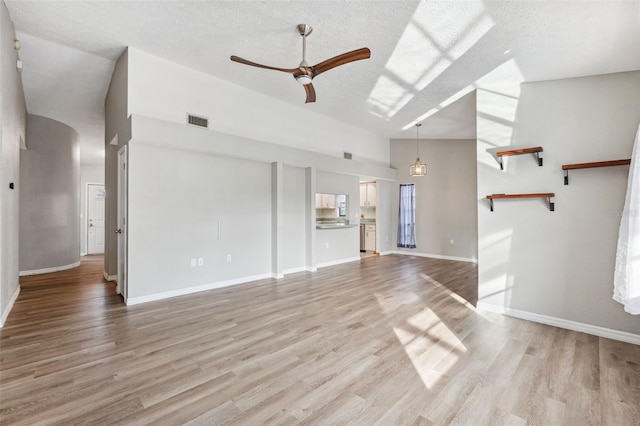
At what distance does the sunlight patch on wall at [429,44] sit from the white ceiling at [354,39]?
0.5 inches

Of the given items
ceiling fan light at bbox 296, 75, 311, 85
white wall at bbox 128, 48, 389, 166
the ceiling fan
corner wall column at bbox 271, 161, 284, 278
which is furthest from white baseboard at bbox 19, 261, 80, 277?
ceiling fan light at bbox 296, 75, 311, 85

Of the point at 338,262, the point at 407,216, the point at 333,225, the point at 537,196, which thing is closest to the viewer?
the point at 537,196

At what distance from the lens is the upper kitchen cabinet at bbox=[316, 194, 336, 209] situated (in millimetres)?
7545

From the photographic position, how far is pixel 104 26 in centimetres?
339

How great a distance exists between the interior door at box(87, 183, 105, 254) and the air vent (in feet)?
25.7

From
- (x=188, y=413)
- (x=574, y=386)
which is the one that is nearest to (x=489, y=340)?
(x=574, y=386)

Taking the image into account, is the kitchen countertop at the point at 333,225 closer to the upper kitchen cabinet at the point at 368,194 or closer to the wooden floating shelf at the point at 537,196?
the upper kitchen cabinet at the point at 368,194

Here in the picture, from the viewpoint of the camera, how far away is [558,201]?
3.34m

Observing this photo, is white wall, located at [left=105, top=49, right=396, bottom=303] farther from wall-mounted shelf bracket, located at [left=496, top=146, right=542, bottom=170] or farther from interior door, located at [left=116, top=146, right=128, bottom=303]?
wall-mounted shelf bracket, located at [left=496, top=146, right=542, bottom=170]

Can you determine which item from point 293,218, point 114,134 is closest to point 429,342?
point 293,218

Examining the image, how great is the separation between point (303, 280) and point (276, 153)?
2340 millimetres

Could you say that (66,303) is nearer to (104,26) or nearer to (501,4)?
(104,26)

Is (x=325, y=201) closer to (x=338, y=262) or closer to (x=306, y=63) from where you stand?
(x=338, y=262)

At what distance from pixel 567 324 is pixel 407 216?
541 centimetres
